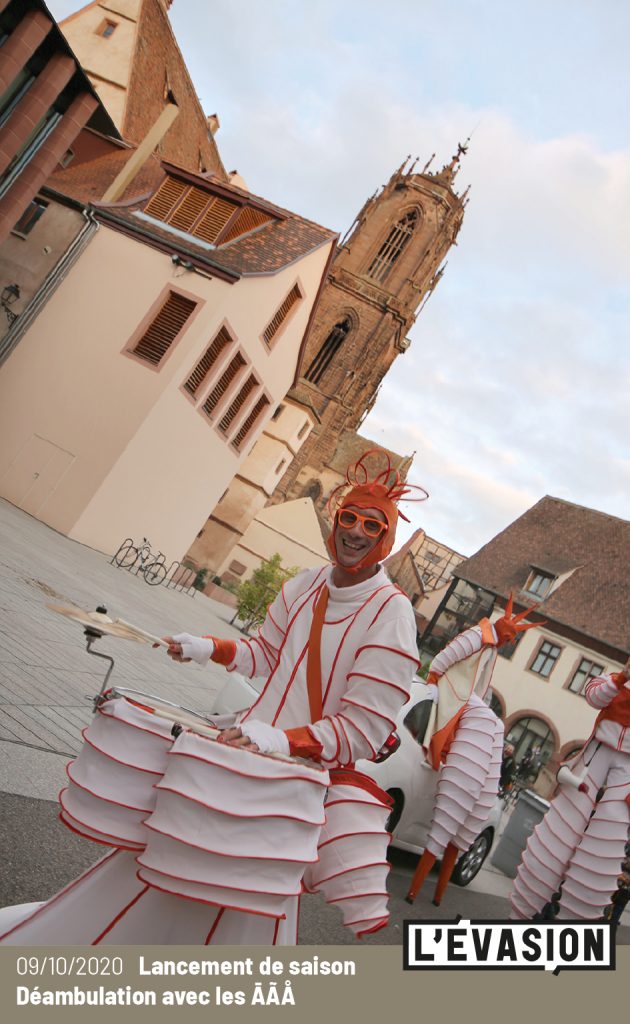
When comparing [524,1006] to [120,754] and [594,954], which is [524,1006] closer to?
[594,954]

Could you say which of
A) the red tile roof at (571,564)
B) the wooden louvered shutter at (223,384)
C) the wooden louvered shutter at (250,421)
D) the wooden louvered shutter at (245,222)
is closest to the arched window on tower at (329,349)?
the red tile roof at (571,564)

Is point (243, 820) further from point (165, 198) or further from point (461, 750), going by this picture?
point (165, 198)

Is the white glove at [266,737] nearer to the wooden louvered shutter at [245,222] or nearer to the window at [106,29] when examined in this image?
the wooden louvered shutter at [245,222]

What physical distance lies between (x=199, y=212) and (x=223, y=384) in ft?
15.6

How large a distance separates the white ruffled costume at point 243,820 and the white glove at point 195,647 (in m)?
0.27

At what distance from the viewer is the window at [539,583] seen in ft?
124

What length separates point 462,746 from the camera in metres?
6.34

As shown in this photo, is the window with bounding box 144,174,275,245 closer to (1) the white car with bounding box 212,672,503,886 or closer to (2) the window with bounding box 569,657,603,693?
(1) the white car with bounding box 212,672,503,886

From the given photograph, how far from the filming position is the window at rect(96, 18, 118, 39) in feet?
93.5

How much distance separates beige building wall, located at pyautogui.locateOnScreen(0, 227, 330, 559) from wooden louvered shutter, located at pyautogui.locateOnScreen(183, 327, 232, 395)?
0.32 meters

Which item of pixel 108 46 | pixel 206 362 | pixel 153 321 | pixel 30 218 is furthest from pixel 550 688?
pixel 108 46

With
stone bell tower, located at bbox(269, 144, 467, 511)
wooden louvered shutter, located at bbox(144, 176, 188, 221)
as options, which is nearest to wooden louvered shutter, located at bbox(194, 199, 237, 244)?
wooden louvered shutter, located at bbox(144, 176, 188, 221)

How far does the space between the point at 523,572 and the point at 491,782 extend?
33.3 metres

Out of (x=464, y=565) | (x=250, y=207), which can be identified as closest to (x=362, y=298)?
(x=464, y=565)
